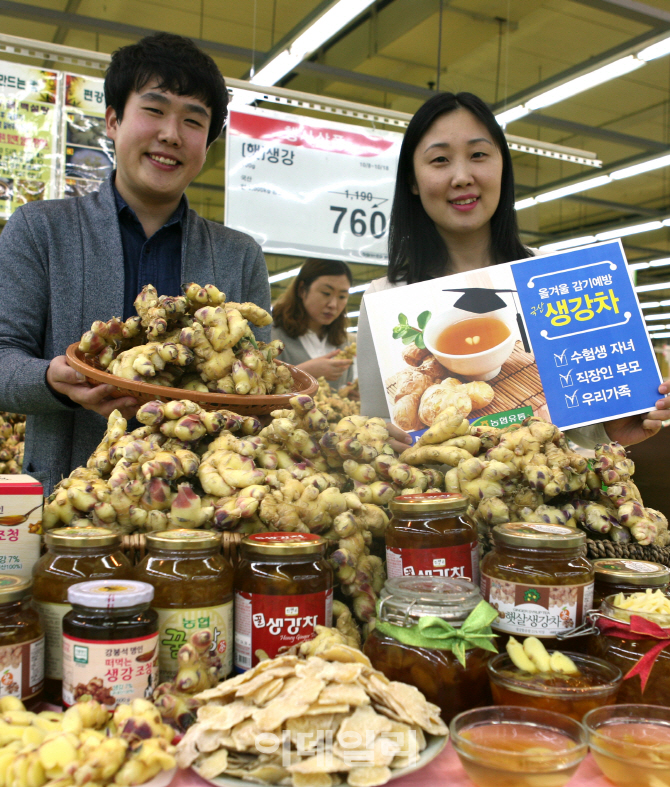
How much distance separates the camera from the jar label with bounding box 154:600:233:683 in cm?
82

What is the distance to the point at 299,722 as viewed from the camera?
677mm

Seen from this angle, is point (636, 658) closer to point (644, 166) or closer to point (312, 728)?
point (312, 728)

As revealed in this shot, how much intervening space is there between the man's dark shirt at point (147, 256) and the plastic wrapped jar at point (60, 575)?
1174 mm

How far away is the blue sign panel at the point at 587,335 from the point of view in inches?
55.5

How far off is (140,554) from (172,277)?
1217 millimetres

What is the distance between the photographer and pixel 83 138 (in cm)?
350

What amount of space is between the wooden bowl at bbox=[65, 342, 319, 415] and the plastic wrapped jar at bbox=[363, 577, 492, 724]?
1.61ft

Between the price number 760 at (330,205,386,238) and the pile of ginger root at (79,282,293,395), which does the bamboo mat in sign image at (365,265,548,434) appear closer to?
the pile of ginger root at (79,282,293,395)

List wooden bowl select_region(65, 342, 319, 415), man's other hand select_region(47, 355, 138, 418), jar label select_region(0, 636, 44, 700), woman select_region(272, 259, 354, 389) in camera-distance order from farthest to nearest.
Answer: woman select_region(272, 259, 354, 389) → man's other hand select_region(47, 355, 138, 418) → wooden bowl select_region(65, 342, 319, 415) → jar label select_region(0, 636, 44, 700)

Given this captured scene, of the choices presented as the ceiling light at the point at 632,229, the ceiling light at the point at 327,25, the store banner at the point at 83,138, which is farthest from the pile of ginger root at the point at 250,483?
the ceiling light at the point at 632,229

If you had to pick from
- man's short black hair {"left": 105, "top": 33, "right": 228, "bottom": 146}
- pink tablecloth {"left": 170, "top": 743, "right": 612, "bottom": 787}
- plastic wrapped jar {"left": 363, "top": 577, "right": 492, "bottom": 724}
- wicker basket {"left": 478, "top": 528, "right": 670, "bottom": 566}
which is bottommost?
pink tablecloth {"left": 170, "top": 743, "right": 612, "bottom": 787}

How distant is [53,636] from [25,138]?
3.31 meters

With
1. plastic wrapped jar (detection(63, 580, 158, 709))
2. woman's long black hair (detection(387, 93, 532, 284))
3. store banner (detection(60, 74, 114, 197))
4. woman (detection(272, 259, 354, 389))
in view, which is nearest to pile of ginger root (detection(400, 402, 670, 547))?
plastic wrapped jar (detection(63, 580, 158, 709))

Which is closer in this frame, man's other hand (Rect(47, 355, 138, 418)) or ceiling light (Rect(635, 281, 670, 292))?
man's other hand (Rect(47, 355, 138, 418))
